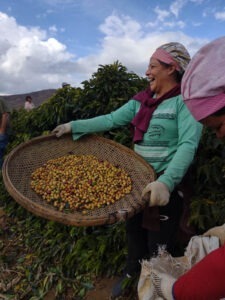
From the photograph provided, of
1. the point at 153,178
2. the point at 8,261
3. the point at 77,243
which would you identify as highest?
the point at 153,178

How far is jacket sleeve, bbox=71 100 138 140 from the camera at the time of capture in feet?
7.72

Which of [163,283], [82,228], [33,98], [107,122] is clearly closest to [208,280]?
[163,283]

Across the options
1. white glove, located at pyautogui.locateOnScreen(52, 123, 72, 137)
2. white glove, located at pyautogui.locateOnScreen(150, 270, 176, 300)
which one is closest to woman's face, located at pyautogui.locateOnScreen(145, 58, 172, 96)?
white glove, located at pyautogui.locateOnScreen(52, 123, 72, 137)

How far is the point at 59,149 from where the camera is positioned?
253 cm

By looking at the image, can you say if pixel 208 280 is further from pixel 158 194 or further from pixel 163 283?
pixel 158 194

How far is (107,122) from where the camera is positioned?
2.44 metres

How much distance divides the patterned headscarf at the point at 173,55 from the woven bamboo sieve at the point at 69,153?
63cm

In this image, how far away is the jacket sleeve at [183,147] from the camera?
73.5 inches

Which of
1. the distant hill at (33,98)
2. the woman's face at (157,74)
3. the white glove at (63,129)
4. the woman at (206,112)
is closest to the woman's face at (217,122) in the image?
the woman at (206,112)

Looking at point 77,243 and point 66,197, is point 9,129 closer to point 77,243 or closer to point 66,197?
point 77,243

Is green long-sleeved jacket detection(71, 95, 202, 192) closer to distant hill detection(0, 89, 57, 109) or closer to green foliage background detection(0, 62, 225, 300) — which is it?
green foliage background detection(0, 62, 225, 300)

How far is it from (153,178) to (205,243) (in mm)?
638

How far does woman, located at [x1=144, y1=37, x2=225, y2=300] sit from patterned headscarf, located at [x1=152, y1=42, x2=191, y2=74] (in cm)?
87

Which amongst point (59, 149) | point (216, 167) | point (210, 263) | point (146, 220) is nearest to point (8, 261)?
point (59, 149)
